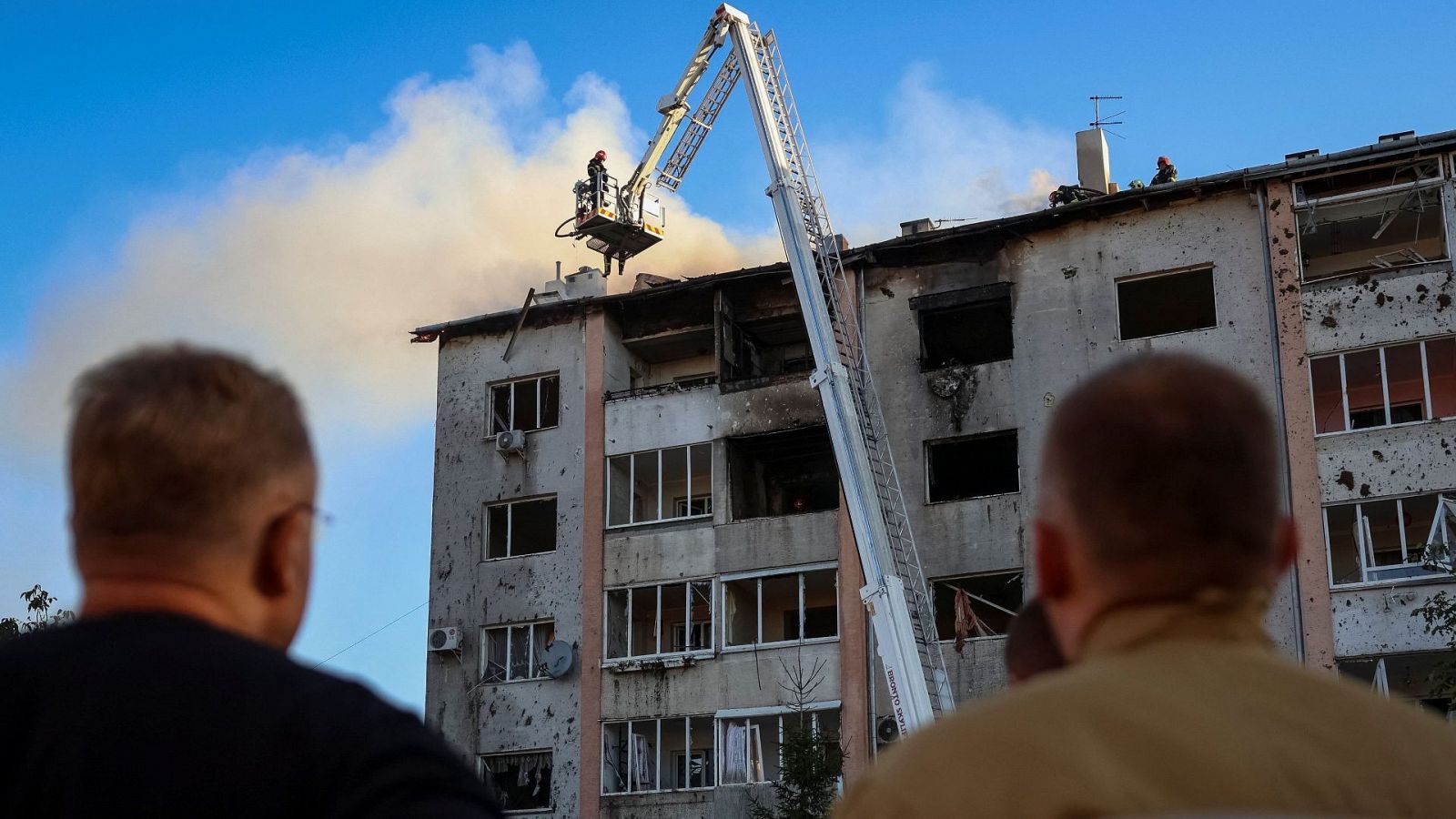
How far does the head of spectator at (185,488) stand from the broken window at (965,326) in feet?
103

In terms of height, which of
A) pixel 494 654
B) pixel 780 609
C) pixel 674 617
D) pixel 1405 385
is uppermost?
pixel 1405 385

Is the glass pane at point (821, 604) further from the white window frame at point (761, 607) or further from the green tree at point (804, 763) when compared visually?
the green tree at point (804, 763)

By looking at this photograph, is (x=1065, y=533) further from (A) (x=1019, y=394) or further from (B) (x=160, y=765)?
(A) (x=1019, y=394)

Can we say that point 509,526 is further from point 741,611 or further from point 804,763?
point 804,763

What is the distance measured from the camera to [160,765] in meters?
2.18

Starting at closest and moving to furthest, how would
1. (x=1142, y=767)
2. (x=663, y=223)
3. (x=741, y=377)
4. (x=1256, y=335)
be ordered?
(x=1142, y=767) → (x=1256, y=335) → (x=741, y=377) → (x=663, y=223)

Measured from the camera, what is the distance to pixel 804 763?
3033cm

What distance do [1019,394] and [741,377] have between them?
6.63 m

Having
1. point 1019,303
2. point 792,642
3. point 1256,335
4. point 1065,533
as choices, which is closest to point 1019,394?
point 1019,303

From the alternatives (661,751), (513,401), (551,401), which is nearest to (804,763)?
(661,751)

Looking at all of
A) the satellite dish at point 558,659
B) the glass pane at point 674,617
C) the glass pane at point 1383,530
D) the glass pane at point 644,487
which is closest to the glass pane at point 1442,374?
the glass pane at point 1383,530

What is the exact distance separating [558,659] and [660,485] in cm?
432

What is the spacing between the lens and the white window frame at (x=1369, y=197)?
30.7m

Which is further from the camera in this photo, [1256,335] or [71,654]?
[1256,335]
